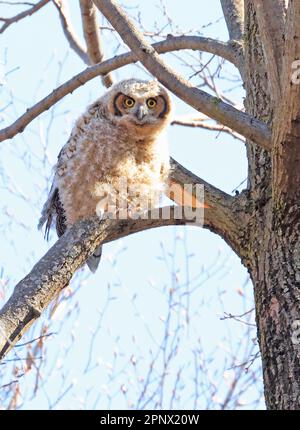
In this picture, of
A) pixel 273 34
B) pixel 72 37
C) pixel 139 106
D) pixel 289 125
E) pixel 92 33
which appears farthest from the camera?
pixel 72 37

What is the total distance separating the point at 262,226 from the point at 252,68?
0.83 meters

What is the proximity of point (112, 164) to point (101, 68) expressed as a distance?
1.72 feet

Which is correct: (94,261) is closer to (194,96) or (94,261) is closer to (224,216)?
(224,216)

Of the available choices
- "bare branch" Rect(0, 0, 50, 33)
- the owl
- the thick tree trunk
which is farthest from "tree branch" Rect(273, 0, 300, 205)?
"bare branch" Rect(0, 0, 50, 33)

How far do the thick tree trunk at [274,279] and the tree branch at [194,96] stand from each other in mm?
143

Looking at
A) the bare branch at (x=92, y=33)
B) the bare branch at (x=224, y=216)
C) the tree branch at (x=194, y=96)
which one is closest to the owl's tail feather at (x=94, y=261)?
the bare branch at (x=92, y=33)

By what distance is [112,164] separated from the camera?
3730mm

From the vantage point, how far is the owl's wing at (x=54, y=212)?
13.0ft

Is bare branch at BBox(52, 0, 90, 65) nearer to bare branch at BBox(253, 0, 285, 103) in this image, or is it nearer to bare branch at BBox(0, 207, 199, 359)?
bare branch at BBox(0, 207, 199, 359)

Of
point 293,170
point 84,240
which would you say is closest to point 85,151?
point 84,240

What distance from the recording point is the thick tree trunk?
101 inches

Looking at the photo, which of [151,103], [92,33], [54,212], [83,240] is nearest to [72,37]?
[92,33]

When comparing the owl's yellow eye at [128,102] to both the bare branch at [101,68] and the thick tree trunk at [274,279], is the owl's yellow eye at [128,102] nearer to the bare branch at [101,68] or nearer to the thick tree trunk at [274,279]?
the bare branch at [101,68]
